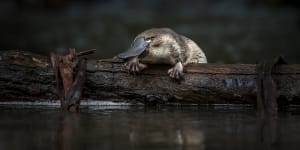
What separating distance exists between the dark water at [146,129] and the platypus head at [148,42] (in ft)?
1.58

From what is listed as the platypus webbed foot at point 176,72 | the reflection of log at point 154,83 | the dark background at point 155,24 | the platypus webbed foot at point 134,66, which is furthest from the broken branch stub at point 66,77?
the dark background at point 155,24

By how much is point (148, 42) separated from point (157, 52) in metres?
0.13

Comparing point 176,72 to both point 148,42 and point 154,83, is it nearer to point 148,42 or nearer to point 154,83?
point 154,83

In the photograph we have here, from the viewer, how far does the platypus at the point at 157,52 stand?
555 cm

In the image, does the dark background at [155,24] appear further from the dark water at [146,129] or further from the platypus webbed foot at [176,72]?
the dark water at [146,129]

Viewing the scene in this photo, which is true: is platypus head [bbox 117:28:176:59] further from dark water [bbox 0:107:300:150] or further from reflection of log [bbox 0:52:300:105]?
dark water [bbox 0:107:300:150]

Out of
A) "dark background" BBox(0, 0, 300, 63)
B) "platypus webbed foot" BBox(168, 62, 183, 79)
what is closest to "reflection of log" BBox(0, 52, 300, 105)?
"platypus webbed foot" BBox(168, 62, 183, 79)

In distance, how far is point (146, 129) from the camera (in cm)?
459

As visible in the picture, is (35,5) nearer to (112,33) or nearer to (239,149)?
(112,33)

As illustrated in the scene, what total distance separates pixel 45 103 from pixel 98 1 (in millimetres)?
18905

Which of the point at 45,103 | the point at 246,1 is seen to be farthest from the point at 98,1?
the point at 45,103

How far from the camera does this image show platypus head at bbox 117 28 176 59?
555cm

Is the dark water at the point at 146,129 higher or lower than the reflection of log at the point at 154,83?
lower

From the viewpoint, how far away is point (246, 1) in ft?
76.9
